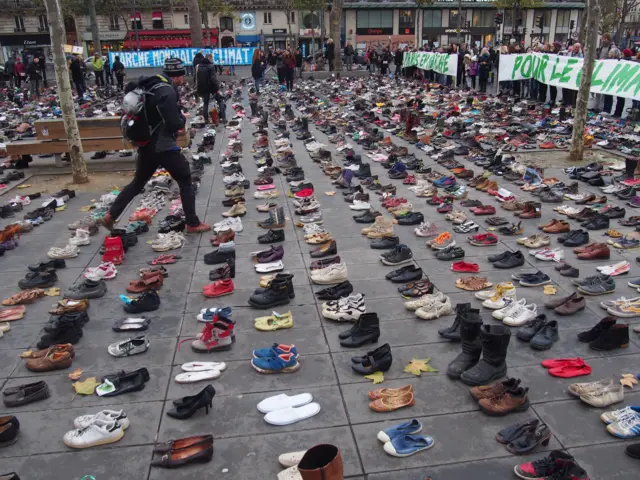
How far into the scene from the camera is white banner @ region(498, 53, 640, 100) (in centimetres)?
1378

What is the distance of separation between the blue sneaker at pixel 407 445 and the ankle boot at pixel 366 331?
48.3 inches

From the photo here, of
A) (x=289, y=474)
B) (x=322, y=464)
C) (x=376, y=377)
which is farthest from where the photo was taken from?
(x=376, y=377)

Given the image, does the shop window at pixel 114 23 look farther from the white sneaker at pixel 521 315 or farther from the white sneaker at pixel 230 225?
the white sneaker at pixel 521 315

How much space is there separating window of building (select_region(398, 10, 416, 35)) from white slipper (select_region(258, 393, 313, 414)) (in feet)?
210

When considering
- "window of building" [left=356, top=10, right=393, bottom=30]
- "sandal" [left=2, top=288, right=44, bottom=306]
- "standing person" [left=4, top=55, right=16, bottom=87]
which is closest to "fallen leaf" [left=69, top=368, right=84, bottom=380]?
"sandal" [left=2, top=288, right=44, bottom=306]

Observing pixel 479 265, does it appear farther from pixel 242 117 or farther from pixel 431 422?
pixel 242 117

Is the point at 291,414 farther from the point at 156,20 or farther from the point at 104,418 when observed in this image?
the point at 156,20

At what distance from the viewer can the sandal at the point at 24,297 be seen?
5.58 metres

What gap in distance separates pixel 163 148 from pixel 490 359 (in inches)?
180

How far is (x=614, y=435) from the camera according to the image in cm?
351

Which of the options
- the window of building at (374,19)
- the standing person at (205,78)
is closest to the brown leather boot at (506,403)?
the standing person at (205,78)

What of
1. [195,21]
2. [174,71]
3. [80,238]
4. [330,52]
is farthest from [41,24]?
[80,238]

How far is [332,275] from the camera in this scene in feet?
19.3

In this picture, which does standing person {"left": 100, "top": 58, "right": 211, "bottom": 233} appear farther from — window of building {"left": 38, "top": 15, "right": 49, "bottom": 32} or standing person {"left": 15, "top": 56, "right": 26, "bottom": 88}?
window of building {"left": 38, "top": 15, "right": 49, "bottom": 32}
